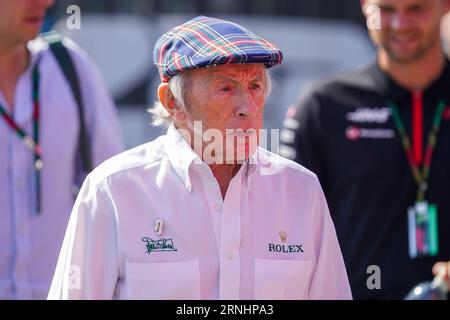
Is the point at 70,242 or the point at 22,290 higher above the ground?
the point at 70,242

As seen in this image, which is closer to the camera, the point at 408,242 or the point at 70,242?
the point at 70,242

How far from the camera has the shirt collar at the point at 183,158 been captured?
355 centimetres

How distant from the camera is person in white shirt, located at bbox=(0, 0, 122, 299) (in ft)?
16.4

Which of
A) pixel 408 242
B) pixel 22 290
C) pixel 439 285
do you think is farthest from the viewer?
pixel 408 242

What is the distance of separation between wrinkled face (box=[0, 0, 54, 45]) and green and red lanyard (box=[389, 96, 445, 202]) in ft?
5.54

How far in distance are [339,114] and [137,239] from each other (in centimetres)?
238

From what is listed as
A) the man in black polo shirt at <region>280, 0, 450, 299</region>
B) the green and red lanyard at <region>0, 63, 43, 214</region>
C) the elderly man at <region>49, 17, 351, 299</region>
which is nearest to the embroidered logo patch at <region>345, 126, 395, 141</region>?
the man in black polo shirt at <region>280, 0, 450, 299</region>

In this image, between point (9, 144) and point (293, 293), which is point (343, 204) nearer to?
point (9, 144)

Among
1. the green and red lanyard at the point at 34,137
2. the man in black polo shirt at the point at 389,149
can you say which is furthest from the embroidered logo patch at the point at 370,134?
the green and red lanyard at the point at 34,137

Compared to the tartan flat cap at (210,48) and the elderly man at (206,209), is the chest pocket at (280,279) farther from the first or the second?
the tartan flat cap at (210,48)

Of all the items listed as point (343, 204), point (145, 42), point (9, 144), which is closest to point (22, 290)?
point (9, 144)

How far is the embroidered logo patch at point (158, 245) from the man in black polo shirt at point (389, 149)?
6.41ft

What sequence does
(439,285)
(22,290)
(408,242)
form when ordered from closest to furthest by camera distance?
1. (439,285)
2. (22,290)
3. (408,242)

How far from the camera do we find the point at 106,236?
3428 millimetres
